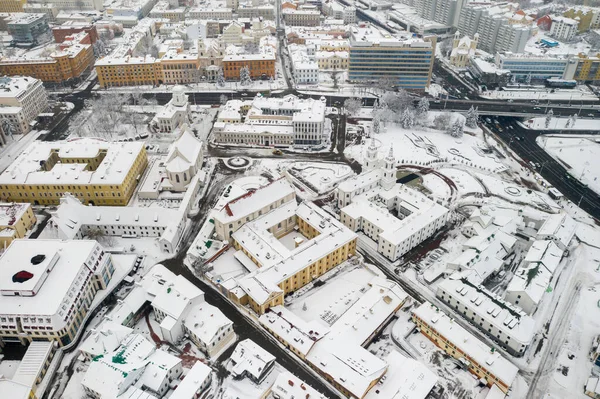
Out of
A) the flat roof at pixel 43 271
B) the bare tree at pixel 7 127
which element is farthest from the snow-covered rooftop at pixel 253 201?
the bare tree at pixel 7 127

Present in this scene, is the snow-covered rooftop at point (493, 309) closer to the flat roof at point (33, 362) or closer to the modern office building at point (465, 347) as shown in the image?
the modern office building at point (465, 347)

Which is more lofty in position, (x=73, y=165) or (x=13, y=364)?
(x=73, y=165)

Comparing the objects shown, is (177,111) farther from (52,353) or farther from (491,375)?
(491,375)

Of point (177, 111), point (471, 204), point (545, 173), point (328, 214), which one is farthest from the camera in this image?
point (177, 111)

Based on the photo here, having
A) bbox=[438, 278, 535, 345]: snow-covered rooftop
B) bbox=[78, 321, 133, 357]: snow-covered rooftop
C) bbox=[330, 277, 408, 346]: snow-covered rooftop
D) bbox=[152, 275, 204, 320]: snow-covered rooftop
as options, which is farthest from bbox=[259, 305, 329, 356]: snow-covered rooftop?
bbox=[438, 278, 535, 345]: snow-covered rooftop

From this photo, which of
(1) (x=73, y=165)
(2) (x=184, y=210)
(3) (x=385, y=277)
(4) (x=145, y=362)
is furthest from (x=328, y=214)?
(1) (x=73, y=165)

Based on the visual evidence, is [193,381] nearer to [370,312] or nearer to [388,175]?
[370,312]

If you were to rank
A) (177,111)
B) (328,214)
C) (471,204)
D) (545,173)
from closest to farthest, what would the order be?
1. (328,214)
2. (471,204)
3. (545,173)
4. (177,111)
